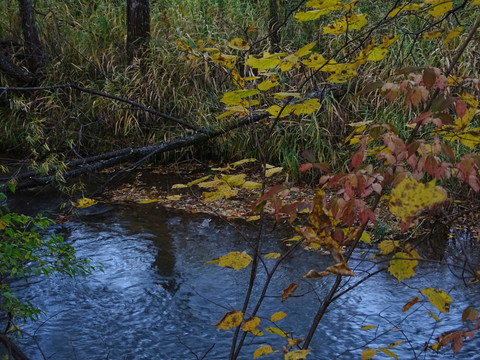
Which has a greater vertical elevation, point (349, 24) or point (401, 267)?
point (349, 24)

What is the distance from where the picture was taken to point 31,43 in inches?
238

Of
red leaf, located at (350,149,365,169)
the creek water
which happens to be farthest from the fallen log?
red leaf, located at (350,149,365,169)

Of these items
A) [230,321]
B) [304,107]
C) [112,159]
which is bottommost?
[112,159]

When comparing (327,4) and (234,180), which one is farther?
(234,180)

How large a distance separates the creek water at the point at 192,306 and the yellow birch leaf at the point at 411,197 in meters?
1.19

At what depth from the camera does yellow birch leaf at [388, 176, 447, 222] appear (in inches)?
40.8

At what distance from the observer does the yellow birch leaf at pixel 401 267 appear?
1266 mm

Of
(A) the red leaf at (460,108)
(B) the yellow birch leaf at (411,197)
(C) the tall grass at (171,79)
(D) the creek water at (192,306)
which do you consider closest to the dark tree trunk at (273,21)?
(C) the tall grass at (171,79)

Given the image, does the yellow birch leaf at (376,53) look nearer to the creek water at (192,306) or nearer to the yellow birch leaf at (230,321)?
the yellow birch leaf at (230,321)

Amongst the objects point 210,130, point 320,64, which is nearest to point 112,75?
point 210,130

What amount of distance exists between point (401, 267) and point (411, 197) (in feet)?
0.97

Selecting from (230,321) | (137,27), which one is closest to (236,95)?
(230,321)

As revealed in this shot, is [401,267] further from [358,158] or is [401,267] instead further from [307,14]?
[307,14]

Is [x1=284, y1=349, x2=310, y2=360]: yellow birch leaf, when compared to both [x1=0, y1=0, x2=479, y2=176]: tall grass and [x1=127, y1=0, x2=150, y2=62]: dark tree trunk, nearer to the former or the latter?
[x1=0, y1=0, x2=479, y2=176]: tall grass
